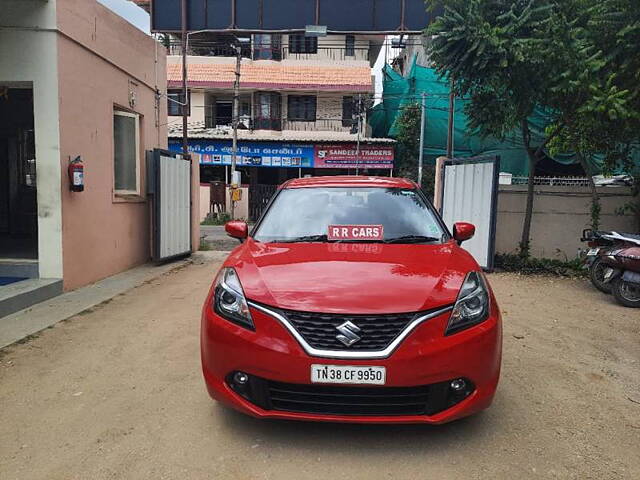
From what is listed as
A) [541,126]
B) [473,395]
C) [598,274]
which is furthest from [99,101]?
[541,126]

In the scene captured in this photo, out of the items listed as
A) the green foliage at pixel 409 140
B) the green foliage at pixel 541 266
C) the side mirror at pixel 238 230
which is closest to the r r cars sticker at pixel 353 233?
the side mirror at pixel 238 230

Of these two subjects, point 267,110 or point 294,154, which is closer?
point 294,154

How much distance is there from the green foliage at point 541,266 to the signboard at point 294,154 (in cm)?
1401

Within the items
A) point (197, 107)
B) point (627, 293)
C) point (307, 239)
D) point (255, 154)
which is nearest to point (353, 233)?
point (307, 239)

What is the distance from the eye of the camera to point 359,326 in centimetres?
260

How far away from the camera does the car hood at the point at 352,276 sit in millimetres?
2656

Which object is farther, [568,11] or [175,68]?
[175,68]

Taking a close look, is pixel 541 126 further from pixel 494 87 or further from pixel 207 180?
pixel 207 180

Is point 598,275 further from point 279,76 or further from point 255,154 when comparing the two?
point 279,76

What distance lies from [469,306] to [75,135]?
6.14 metres

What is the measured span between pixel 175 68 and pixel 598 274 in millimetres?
21948

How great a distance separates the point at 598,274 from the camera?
725 centimetres

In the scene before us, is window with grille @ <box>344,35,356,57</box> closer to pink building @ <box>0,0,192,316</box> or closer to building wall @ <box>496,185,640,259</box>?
pink building @ <box>0,0,192,316</box>

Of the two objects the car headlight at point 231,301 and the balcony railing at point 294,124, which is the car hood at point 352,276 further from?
the balcony railing at point 294,124
